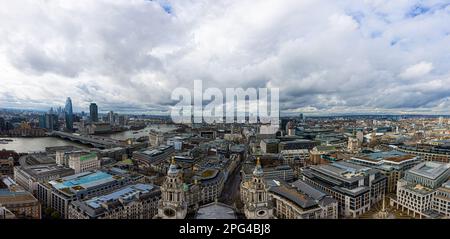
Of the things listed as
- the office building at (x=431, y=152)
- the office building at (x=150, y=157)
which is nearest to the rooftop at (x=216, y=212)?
the office building at (x=150, y=157)

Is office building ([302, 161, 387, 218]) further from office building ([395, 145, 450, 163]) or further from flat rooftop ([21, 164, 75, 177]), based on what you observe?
flat rooftop ([21, 164, 75, 177])

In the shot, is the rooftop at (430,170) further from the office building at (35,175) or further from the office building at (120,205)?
the office building at (35,175)

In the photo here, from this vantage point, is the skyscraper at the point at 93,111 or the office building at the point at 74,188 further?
the skyscraper at the point at 93,111

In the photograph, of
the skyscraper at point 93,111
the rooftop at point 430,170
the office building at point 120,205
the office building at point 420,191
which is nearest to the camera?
the office building at point 120,205

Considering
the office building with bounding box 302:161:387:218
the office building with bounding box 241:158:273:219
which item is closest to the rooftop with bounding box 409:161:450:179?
the office building with bounding box 302:161:387:218

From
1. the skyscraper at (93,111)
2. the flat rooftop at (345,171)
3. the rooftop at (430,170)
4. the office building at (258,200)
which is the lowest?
the flat rooftop at (345,171)

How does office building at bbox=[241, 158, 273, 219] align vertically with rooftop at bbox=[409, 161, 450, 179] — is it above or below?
→ above

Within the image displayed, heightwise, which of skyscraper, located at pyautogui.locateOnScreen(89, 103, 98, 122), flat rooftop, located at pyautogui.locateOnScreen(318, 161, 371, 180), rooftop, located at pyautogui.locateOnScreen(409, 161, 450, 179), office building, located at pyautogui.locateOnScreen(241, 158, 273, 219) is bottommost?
flat rooftop, located at pyautogui.locateOnScreen(318, 161, 371, 180)

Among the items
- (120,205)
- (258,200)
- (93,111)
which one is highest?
(93,111)

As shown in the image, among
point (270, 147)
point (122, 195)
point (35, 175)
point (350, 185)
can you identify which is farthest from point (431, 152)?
point (35, 175)

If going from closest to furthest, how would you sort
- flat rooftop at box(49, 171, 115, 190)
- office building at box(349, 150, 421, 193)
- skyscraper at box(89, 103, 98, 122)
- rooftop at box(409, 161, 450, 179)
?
flat rooftop at box(49, 171, 115, 190) → rooftop at box(409, 161, 450, 179) → office building at box(349, 150, 421, 193) → skyscraper at box(89, 103, 98, 122)

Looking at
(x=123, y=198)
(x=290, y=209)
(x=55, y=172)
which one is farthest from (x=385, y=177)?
(x=55, y=172)

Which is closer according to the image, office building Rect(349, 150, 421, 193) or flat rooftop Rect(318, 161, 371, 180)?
flat rooftop Rect(318, 161, 371, 180)

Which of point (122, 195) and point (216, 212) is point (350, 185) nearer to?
point (216, 212)
